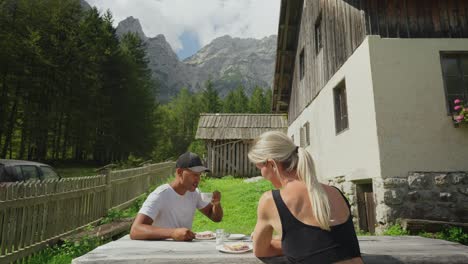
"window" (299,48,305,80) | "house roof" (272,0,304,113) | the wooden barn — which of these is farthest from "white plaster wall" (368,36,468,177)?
the wooden barn

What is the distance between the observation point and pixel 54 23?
28.3 meters

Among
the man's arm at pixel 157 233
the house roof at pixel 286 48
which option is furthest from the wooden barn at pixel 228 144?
the man's arm at pixel 157 233

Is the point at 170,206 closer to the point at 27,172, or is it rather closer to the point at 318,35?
the point at 27,172

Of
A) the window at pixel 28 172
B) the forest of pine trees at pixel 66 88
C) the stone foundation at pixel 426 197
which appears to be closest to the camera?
the stone foundation at pixel 426 197

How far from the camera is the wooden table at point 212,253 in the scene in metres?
2.25

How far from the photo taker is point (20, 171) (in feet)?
29.2

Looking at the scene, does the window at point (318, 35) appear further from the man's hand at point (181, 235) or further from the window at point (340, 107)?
the man's hand at point (181, 235)

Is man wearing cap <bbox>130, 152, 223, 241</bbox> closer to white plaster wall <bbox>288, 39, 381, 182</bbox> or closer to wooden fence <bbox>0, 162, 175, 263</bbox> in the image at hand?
wooden fence <bbox>0, 162, 175, 263</bbox>

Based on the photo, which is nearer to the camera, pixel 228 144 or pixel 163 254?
pixel 163 254

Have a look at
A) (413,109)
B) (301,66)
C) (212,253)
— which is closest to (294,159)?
(212,253)

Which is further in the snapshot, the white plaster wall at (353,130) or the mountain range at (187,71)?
the mountain range at (187,71)

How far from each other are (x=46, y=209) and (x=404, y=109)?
7.69 meters

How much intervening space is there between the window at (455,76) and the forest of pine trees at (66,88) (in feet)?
92.6

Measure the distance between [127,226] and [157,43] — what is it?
513 feet
